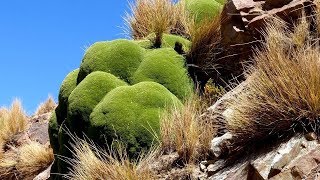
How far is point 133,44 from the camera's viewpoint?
23.5 ft

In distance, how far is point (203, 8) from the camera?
7.94 m

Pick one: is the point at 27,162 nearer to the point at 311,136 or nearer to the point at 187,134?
the point at 187,134

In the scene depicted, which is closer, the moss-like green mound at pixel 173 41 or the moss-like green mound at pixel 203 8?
the moss-like green mound at pixel 173 41

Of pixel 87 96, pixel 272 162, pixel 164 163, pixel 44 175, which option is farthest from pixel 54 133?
pixel 272 162

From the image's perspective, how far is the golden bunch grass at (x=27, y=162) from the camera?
8766mm

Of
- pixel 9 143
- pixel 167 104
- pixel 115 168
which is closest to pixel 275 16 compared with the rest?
pixel 167 104

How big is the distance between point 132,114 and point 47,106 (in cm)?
742

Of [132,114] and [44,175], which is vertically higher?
[132,114]

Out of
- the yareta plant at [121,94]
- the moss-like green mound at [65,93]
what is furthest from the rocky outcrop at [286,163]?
the moss-like green mound at [65,93]

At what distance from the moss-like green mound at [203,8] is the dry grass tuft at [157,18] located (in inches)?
6.7

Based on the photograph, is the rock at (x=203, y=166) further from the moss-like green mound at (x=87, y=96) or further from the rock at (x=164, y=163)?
the moss-like green mound at (x=87, y=96)

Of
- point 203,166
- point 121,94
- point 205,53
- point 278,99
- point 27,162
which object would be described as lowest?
point 27,162

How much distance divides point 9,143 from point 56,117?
3.43 meters

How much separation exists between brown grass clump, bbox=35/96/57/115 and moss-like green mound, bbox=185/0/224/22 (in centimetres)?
598
